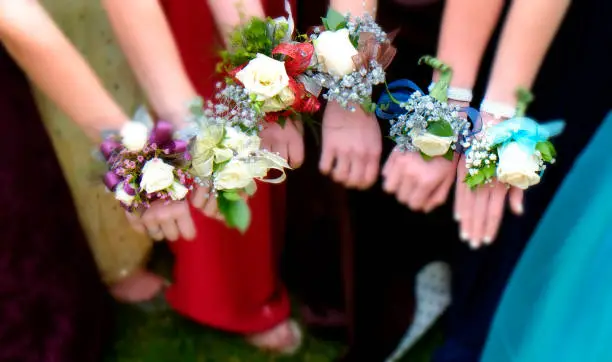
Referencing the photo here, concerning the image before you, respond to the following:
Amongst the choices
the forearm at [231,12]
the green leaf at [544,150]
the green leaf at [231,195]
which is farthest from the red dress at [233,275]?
the green leaf at [544,150]

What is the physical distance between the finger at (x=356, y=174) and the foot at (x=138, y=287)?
372 millimetres

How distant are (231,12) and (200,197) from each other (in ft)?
0.66

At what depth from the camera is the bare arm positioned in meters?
0.56

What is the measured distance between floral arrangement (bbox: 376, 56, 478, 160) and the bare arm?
29cm

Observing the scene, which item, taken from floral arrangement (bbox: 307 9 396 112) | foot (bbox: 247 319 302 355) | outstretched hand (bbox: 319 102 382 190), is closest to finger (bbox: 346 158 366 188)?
outstretched hand (bbox: 319 102 382 190)

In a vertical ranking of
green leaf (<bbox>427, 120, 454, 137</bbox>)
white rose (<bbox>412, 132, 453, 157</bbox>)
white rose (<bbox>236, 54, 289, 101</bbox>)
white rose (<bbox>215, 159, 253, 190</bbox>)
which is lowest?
white rose (<bbox>215, 159, 253, 190</bbox>)

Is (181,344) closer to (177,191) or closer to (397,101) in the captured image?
(177,191)

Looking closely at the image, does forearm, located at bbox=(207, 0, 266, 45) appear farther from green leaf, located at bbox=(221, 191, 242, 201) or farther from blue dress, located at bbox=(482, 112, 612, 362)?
blue dress, located at bbox=(482, 112, 612, 362)

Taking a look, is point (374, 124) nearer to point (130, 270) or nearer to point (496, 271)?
point (496, 271)

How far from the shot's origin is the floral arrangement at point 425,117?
65 centimetres

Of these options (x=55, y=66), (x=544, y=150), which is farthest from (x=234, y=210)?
(x=544, y=150)

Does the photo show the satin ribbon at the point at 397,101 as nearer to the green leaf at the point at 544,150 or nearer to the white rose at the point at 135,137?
the green leaf at the point at 544,150

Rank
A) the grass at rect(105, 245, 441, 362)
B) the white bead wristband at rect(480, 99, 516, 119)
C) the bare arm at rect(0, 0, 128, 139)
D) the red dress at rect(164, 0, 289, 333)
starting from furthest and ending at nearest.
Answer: the grass at rect(105, 245, 441, 362)
the red dress at rect(164, 0, 289, 333)
the white bead wristband at rect(480, 99, 516, 119)
the bare arm at rect(0, 0, 128, 139)

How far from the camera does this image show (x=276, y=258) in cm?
96
